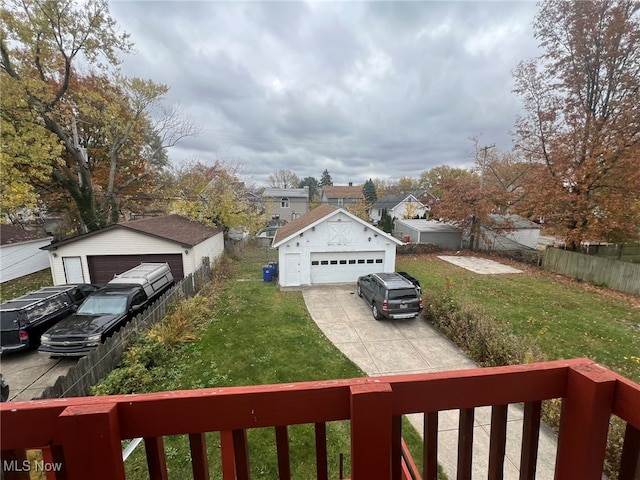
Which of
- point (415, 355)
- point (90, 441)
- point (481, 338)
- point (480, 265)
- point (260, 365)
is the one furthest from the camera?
point (480, 265)

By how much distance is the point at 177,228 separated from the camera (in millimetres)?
16891

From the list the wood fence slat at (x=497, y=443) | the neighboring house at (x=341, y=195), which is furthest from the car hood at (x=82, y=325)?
the neighboring house at (x=341, y=195)

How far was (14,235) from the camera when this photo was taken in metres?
16.7

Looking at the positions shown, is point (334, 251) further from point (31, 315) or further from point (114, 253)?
point (31, 315)

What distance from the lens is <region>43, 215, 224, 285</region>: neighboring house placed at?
13.6 meters

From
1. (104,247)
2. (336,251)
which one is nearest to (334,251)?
(336,251)

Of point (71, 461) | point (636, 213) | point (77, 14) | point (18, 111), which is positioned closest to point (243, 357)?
point (71, 461)

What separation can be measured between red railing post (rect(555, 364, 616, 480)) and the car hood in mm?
9426

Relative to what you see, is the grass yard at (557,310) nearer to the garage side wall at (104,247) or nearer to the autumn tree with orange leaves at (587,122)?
the autumn tree with orange leaves at (587,122)

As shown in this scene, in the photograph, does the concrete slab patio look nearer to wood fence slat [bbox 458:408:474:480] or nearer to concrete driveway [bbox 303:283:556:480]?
concrete driveway [bbox 303:283:556:480]

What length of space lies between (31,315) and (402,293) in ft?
37.3

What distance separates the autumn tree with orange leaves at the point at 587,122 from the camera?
569 inches

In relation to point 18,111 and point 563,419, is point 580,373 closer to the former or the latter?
point 563,419

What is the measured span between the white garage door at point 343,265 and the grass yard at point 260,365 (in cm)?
241
